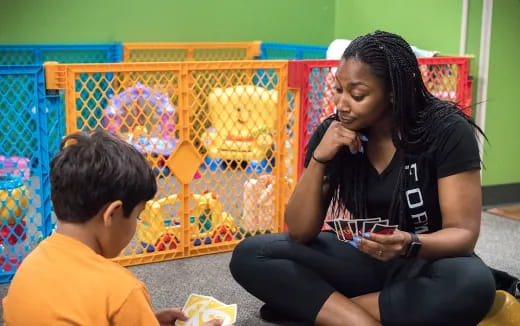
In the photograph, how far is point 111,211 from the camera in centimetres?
118

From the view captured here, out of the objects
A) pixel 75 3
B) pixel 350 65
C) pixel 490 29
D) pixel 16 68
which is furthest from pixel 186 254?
pixel 75 3

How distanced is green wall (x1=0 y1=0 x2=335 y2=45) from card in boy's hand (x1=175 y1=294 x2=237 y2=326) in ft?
9.12

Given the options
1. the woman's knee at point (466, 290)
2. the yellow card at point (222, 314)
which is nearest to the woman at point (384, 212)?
the woman's knee at point (466, 290)

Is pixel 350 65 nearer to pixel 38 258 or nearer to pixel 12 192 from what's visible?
pixel 38 258

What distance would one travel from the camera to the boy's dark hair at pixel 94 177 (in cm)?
117

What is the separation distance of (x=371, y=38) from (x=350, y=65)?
4.1 inches

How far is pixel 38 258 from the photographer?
1.15m

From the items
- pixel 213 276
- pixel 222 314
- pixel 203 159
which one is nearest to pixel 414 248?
pixel 222 314

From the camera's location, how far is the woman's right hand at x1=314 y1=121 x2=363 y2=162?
176 cm

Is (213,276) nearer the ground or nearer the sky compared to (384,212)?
nearer the ground

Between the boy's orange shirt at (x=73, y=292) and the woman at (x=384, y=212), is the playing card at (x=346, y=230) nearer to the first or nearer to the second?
the woman at (x=384, y=212)

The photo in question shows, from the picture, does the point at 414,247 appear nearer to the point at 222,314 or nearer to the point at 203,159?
the point at 222,314

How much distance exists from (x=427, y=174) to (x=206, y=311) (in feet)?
2.18

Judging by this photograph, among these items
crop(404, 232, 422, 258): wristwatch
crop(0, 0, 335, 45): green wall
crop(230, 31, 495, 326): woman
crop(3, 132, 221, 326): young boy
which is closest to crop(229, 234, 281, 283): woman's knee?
crop(230, 31, 495, 326): woman
